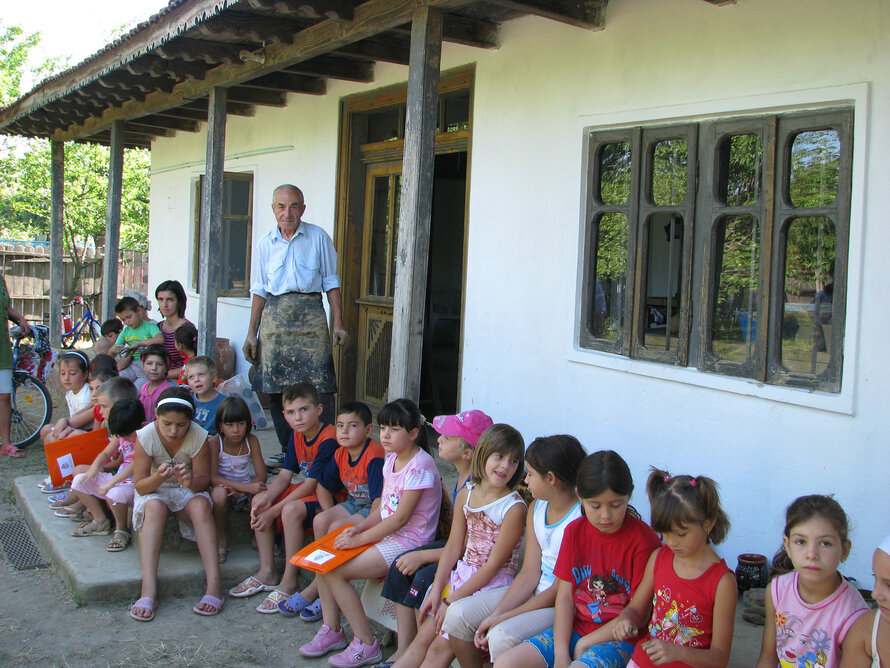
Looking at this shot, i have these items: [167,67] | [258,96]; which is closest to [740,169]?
[167,67]

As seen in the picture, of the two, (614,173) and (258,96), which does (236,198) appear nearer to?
(258,96)

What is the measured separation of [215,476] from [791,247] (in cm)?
302

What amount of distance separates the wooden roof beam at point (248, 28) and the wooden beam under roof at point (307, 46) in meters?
0.08

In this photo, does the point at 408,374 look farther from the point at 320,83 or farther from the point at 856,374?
the point at 320,83

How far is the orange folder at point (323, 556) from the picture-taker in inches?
133

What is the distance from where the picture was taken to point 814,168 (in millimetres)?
3688

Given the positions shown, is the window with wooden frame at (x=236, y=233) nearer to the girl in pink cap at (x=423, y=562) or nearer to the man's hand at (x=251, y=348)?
the man's hand at (x=251, y=348)

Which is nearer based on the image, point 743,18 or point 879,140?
point 879,140

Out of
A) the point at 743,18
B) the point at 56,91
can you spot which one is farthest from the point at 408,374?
the point at 56,91

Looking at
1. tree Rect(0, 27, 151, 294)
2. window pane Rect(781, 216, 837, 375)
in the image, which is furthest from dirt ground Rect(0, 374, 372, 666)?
tree Rect(0, 27, 151, 294)

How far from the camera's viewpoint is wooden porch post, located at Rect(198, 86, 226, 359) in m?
6.23

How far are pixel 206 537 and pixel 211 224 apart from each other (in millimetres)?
2812

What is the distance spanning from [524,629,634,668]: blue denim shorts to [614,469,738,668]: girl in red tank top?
60 millimetres

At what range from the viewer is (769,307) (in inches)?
151
